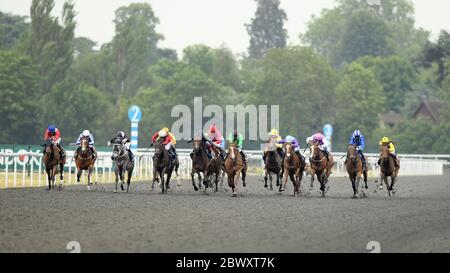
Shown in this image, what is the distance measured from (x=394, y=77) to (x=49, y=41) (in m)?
34.9

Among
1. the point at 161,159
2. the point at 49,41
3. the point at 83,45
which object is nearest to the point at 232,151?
the point at 161,159

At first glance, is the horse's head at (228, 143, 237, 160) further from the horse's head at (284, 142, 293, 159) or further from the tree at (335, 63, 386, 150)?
the tree at (335, 63, 386, 150)

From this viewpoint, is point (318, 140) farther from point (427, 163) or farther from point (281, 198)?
point (427, 163)

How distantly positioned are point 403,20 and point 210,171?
4349 inches

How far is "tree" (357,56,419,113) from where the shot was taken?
3425 inches

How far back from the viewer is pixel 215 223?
14703mm

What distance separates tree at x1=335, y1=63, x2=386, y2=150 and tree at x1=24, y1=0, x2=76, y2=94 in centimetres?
2016

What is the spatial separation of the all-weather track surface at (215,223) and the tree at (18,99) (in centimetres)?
3356

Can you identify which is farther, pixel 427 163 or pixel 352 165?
pixel 427 163

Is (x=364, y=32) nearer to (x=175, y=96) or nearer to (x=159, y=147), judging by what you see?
(x=175, y=96)

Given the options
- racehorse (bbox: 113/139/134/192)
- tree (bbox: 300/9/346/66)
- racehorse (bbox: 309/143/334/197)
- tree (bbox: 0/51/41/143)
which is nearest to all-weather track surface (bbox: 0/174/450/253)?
racehorse (bbox: 309/143/334/197)

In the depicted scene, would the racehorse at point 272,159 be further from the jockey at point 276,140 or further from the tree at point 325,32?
the tree at point 325,32
